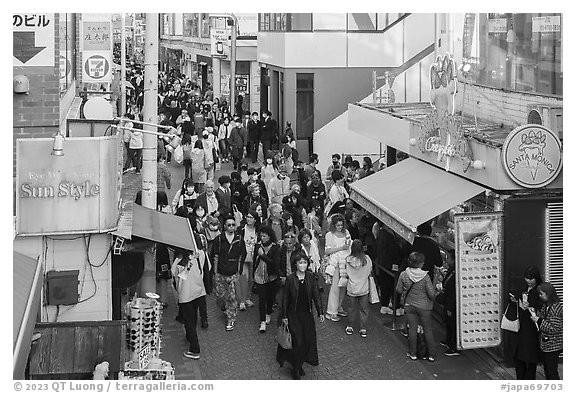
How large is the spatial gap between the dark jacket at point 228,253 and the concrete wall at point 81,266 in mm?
2093

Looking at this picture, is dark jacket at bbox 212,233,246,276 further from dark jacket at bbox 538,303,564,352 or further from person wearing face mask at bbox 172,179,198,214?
dark jacket at bbox 538,303,564,352

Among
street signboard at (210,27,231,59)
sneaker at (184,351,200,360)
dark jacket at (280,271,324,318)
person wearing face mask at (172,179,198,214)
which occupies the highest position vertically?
street signboard at (210,27,231,59)

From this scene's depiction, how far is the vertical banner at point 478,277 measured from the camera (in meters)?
11.5

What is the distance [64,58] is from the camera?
44.8ft

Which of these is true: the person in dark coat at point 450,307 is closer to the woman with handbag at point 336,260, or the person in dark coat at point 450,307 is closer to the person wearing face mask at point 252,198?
the woman with handbag at point 336,260

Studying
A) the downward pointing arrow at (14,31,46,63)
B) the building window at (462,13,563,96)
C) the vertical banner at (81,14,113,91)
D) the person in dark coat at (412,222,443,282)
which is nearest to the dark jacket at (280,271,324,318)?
the person in dark coat at (412,222,443,282)

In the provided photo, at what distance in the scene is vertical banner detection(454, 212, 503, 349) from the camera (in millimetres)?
11523

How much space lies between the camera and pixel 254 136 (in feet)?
92.5

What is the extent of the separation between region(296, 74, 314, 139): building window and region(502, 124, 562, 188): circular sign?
18.4 metres

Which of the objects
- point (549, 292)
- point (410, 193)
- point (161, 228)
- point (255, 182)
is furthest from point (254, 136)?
point (549, 292)

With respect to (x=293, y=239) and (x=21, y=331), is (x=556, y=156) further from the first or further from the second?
(x=21, y=331)

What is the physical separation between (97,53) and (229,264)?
369 inches

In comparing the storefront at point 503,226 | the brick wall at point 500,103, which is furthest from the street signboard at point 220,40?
the storefront at point 503,226
